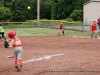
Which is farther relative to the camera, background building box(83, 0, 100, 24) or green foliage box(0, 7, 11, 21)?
green foliage box(0, 7, 11, 21)

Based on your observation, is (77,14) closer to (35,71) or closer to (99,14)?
(99,14)

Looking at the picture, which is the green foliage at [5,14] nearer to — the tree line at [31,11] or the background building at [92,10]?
the tree line at [31,11]

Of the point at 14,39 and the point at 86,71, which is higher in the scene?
the point at 14,39

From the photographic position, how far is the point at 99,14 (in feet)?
174

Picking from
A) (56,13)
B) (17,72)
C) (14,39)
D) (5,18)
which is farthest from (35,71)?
(56,13)

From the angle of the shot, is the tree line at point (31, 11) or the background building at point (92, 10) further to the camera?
the tree line at point (31, 11)

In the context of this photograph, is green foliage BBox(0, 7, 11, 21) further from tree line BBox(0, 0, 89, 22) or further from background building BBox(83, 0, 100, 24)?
background building BBox(83, 0, 100, 24)

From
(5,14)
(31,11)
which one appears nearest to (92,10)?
(5,14)

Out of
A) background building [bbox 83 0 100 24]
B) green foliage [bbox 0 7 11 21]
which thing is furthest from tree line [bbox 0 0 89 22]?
background building [bbox 83 0 100 24]

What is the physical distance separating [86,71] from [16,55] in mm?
2588

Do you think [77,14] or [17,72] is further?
[77,14]

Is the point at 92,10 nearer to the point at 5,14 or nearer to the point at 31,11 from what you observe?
the point at 5,14

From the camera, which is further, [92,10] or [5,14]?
[5,14]

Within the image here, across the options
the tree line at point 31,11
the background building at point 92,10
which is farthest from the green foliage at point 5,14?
the background building at point 92,10
